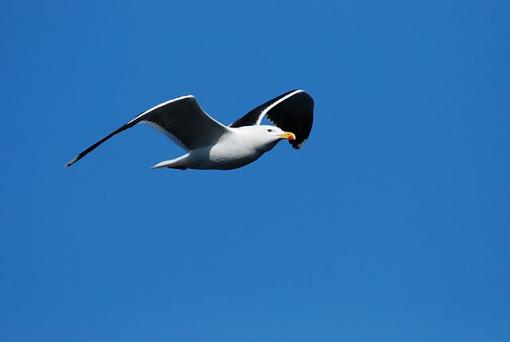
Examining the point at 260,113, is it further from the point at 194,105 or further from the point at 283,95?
the point at 194,105

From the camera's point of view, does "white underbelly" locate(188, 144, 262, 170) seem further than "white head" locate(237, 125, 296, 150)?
No

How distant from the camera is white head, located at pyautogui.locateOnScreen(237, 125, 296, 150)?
14391 millimetres

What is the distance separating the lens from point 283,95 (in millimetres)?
18484

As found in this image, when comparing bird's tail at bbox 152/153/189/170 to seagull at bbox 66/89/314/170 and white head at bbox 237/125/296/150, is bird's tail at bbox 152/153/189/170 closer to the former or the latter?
seagull at bbox 66/89/314/170

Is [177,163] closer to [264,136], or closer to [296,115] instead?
[264,136]

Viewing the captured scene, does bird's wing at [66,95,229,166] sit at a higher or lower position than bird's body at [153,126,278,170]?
higher

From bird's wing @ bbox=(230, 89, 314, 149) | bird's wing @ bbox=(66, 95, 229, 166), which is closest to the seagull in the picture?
bird's wing @ bbox=(66, 95, 229, 166)

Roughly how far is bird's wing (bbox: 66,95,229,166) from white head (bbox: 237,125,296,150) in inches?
17.8

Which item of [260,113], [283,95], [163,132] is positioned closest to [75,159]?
[163,132]

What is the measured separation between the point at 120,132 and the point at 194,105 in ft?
4.48

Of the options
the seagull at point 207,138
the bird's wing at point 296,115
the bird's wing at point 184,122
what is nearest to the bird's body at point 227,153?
the seagull at point 207,138

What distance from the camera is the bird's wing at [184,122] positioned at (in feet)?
44.6

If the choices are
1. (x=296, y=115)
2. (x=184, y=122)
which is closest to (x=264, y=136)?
(x=184, y=122)

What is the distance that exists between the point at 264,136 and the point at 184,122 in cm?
137
